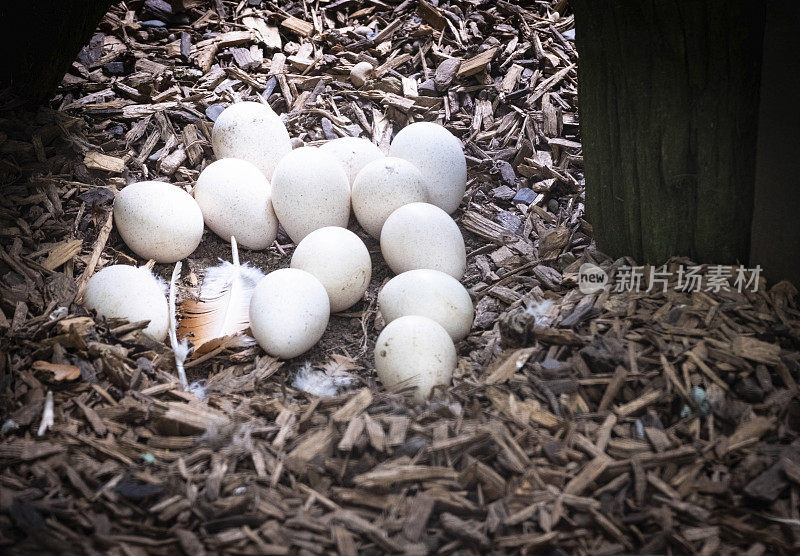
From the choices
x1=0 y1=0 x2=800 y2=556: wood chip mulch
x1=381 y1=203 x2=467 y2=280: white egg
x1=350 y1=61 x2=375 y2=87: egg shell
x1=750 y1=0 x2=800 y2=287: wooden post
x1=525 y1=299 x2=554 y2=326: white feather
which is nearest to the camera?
x1=0 y1=0 x2=800 y2=556: wood chip mulch

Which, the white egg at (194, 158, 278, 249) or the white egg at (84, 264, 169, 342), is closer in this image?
the white egg at (84, 264, 169, 342)

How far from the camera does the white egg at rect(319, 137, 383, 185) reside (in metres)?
3.13

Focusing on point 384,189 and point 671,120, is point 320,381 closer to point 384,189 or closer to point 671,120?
point 384,189

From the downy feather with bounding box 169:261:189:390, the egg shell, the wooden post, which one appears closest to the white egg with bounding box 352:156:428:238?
the downy feather with bounding box 169:261:189:390

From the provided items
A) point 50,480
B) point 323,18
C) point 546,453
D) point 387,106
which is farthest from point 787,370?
point 323,18

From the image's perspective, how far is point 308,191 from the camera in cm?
285

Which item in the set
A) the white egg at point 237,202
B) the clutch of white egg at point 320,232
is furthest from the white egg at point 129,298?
the white egg at point 237,202

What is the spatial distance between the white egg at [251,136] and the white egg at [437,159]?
1.88ft

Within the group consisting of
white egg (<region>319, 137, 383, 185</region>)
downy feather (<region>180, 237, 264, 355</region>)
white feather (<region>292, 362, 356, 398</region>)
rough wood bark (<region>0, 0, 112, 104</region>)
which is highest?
rough wood bark (<region>0, 0, 112, 104</region>)

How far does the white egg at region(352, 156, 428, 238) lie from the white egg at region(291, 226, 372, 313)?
0.22m

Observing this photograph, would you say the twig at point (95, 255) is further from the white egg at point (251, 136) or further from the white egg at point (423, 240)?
the white egg at point (423, 240)

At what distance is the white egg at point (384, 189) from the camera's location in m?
Result: 2.86

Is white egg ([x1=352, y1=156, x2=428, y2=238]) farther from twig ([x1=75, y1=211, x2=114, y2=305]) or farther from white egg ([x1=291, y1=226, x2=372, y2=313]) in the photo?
twig ([x1=75, y1=211, x2=114, y2=305])

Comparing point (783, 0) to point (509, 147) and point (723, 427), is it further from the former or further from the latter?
point (509, 147)
